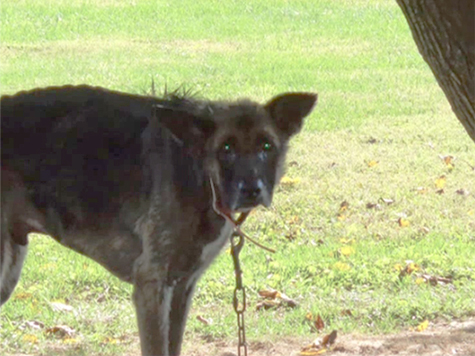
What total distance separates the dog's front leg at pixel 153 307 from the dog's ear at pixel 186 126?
0.55 meters

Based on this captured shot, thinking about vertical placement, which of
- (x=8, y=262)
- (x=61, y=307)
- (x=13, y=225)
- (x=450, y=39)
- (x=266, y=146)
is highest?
(x=450, y=39)

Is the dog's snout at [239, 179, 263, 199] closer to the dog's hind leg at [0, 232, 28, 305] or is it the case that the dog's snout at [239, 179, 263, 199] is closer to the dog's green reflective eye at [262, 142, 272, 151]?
the dog's green reflective eye at [262, 142, 272, 151]

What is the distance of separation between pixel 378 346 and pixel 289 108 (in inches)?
76.7

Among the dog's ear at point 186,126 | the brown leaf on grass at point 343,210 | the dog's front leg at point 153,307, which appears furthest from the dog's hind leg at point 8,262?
the brown leaf on grass at point 343,210

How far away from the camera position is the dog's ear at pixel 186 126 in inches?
175

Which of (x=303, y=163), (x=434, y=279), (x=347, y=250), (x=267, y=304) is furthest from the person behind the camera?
(x=303, y=163)

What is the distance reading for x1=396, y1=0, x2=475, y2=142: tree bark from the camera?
4.96 m

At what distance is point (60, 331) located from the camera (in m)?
6.20

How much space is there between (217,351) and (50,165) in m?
1.86

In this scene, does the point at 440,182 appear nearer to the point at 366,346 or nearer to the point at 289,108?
the point at 366,346

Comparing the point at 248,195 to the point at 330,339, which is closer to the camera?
the point at 248,195

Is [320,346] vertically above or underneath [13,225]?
underneath

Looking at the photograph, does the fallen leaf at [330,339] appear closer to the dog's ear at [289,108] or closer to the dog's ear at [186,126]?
the dog's ear at [289,108]

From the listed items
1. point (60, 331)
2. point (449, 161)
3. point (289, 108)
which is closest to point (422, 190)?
point (449, 161)
